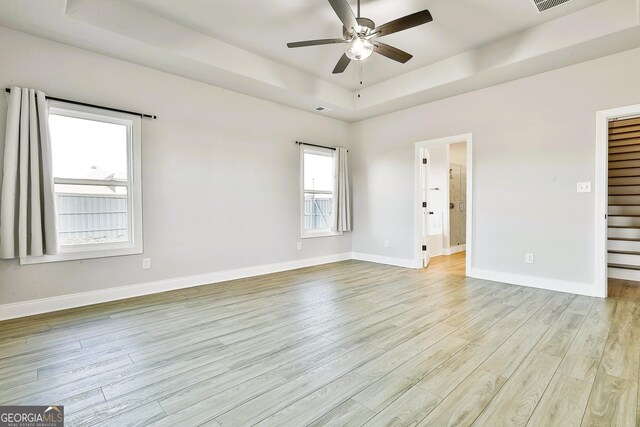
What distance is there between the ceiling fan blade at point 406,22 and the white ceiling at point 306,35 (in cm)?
52

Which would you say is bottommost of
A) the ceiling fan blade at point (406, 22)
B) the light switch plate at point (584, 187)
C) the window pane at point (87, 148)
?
the light switch plate at point (584, 187)

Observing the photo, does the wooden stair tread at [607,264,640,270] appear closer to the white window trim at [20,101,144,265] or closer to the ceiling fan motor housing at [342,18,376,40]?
the ceiling fan motor housing at [342,18,376,40]

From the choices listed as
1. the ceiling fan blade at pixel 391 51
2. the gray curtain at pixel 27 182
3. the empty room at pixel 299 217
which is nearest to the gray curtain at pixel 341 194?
the empty room at pixel 299 217

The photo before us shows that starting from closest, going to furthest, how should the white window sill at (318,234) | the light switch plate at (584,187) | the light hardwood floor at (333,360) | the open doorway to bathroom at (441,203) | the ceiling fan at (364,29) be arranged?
the light hardwood floor at (333,360)
the ceiling fan at (364,29)
the light switch plate at (584,187)
the open doorway to bathroom at (441,203)
the white window sill at (318,234)

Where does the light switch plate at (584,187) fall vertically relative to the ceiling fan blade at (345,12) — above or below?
below

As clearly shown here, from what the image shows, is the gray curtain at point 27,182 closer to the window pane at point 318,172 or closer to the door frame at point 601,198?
the window pane at point 318,172

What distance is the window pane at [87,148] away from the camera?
10.4 feet

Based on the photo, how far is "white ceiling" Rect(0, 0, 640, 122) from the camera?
9.46ft

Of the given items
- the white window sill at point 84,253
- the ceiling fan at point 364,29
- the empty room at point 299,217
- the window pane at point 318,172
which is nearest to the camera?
the empty room at point 299,217

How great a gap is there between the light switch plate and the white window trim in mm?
5280

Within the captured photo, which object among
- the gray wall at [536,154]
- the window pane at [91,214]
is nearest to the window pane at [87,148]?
the window pane at [91,214]

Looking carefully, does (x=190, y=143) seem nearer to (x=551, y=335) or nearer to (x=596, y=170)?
(x=551, y=335)

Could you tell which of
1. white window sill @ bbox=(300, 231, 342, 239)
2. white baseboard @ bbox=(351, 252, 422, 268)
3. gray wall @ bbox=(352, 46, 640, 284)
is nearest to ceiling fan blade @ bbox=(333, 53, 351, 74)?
gray wall @ bbox=(352, 46, 640, 284)

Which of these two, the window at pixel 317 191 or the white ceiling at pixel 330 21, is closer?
the white ceiling at pixel 330 21
